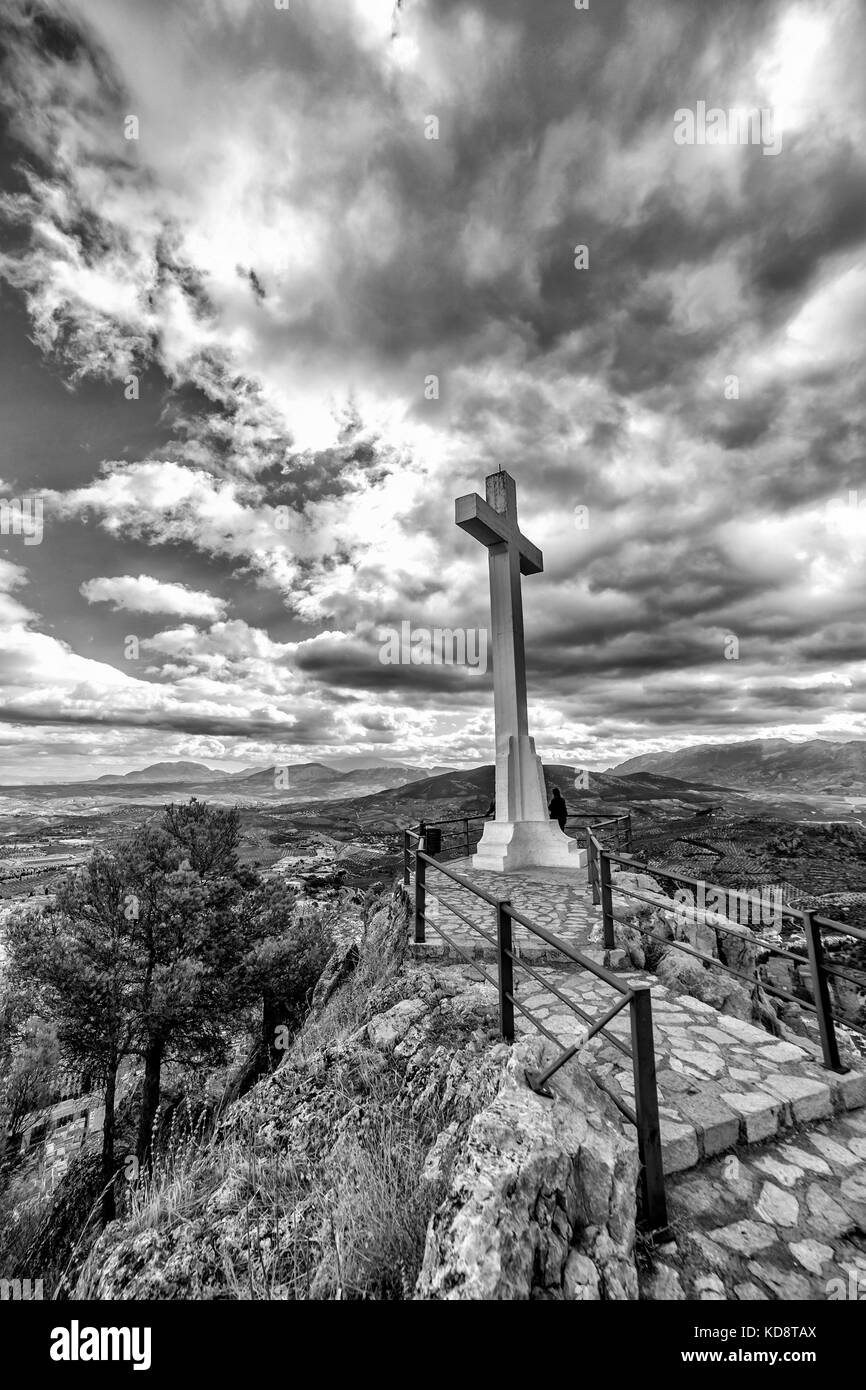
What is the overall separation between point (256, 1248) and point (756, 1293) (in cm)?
232

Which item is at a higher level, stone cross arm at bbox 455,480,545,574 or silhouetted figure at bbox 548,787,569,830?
stone cross arm at bbox 455,480,545,574

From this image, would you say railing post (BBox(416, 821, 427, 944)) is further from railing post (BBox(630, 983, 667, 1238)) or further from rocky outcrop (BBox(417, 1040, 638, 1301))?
railing post (BBox(630, 983, 667, 1238))

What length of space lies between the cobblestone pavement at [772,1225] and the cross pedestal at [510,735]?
6819mm

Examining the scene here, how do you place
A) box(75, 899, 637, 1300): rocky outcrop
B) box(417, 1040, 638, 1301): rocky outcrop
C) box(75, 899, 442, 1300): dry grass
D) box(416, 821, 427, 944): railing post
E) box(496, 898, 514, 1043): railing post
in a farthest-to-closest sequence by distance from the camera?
box(416, 821, 427, 944): railing post → box(496, 898, 514, 1043): railing post → box(75, 899, 442, 1300): dry grass → box(75, 899, 637, 1300): rocky outcrop → box(417, 1040, 638, 1301): rocky outcrop

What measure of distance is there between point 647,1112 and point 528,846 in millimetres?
7758

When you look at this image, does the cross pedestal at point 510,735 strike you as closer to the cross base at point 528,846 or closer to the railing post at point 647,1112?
the cross base at point 528,846

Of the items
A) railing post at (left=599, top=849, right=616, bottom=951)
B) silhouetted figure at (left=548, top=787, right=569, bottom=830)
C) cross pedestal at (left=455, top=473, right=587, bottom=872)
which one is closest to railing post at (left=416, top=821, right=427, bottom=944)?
railing post at (left=599, top=849, right=616, bottom=951)

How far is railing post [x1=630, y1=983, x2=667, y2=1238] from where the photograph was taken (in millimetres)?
2412

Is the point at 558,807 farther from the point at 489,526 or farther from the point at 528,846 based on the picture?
the point at 489,526

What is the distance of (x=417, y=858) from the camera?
6.49 metres

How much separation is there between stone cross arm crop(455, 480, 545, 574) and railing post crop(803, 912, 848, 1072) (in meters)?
8.22
